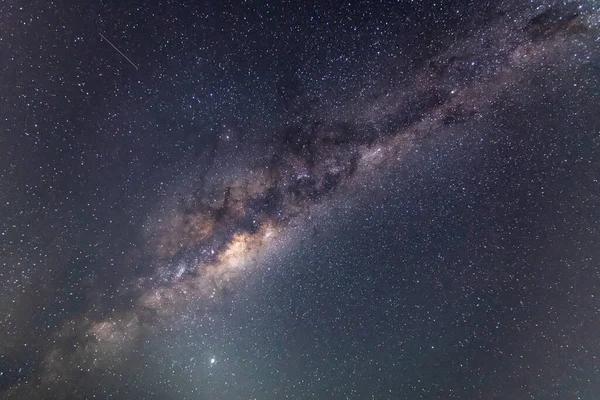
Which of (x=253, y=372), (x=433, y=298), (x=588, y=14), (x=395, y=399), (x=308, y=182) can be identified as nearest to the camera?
(x=588, y=14)

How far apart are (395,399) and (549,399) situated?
322cm

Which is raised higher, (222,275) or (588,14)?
(222,275)

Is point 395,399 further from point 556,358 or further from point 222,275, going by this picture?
point 222,275

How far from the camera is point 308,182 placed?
4867 mm

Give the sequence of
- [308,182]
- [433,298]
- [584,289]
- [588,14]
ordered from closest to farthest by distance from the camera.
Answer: [588,14], [308,182], [584,289], [433,298]

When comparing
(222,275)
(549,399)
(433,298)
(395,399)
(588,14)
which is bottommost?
(549,399)

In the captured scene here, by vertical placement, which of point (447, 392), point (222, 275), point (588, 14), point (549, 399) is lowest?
point (549, 399)

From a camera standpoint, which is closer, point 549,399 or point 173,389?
point 173,389

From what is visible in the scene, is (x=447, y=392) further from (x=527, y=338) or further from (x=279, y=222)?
(x=279, y=222)

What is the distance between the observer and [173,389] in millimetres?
6012

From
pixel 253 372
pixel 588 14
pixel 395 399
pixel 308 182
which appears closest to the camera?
pixel 588 14

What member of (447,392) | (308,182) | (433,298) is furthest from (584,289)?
(308,182)

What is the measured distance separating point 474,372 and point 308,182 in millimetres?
5534

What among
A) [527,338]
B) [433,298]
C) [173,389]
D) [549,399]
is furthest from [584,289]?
[173,389]
